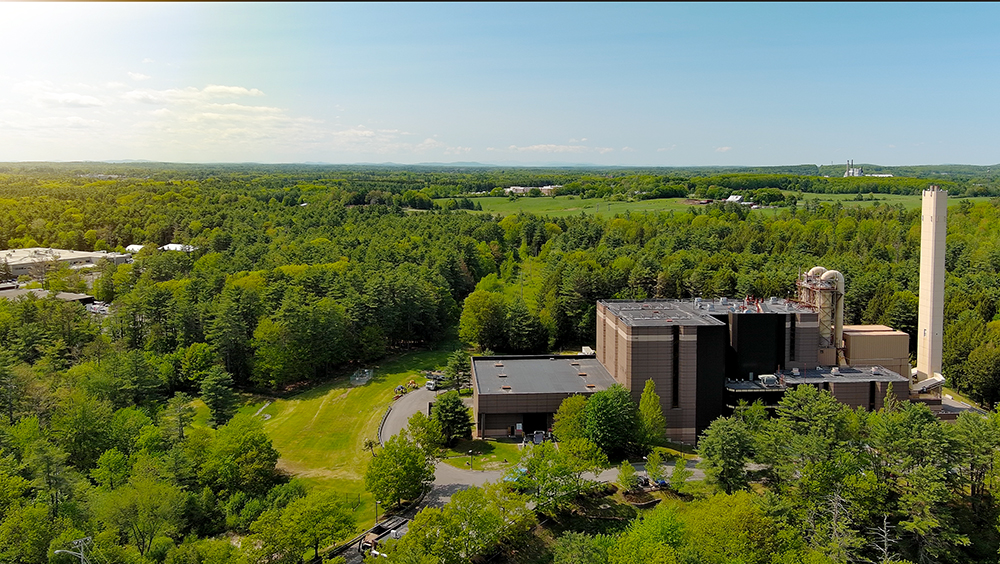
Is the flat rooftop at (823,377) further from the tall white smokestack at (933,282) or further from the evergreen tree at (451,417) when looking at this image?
the evergreen tree at (451,417)

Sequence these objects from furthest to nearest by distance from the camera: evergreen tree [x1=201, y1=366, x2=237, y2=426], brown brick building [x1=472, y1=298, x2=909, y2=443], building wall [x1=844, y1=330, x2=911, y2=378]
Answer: building wall [x1=844, y1=330, x2=911, y2=378]
evergreen tree [x1=201, y1=366, x2=237, y2=426]
brown brick building [x1=472, y1=298, x2=909, y2=443]

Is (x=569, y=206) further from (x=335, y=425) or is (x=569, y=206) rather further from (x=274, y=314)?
(x=335, y=425)

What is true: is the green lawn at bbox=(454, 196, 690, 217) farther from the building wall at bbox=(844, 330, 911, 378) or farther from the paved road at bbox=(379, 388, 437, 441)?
the paved road at bbox=(379, 388, 437, 441)

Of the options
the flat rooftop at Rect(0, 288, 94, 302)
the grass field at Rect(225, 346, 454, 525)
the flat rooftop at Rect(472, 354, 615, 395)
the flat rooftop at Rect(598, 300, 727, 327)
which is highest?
the flat rooftop at Rect(598, 300, 727, 327)

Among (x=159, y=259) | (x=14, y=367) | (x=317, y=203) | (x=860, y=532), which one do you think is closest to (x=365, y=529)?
(x=860, y=532)

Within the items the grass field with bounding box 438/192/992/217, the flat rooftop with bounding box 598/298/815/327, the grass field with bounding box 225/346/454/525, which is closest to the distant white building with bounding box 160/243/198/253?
the grass field with bounding box 225/346/454/525

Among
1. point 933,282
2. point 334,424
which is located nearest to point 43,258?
point 334,424
